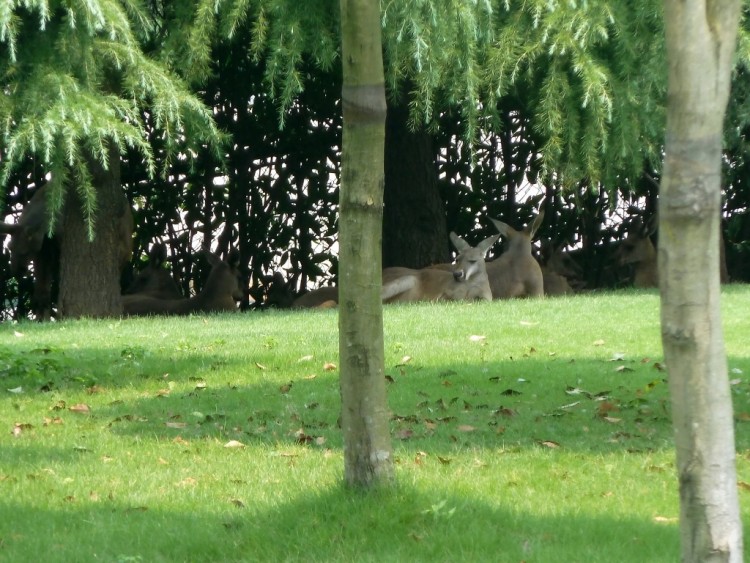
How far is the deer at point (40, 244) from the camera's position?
18.2 metres

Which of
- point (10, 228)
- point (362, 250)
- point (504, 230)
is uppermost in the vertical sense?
point (10, 228)

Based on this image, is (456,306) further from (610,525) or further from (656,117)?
(610,525)

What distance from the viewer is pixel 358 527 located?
575 centimetres

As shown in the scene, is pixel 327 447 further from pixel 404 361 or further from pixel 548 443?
pixel 404 361

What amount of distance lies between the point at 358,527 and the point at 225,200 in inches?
717

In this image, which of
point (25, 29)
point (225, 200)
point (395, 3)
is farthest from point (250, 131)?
point (395, 3)

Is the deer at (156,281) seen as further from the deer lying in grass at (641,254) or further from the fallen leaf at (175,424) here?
the fallen leaf at (175,424)

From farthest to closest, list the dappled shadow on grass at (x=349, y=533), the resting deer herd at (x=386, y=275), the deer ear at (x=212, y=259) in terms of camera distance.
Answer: the deer ear at (x=212, y=259) < the resting deer herd at (x=386, y=275) < the dappled shadow on grass at (x=349, y=533)

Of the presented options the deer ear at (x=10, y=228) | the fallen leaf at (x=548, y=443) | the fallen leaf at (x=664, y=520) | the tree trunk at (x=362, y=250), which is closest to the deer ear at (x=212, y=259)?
the deer ear at (x=10, y=228)

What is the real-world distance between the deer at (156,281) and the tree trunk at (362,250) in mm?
16896

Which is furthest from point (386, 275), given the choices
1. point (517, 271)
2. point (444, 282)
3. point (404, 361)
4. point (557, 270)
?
point (404, 361)

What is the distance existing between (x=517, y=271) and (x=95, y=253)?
746cm

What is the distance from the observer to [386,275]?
63.9ft

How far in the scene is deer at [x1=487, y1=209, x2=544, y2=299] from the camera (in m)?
20.3
